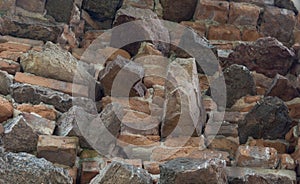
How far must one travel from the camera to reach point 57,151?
2.15 meters

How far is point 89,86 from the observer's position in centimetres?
285

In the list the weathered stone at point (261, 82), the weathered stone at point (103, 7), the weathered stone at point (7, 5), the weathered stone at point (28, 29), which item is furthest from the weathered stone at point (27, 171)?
the weathered stone at point (103, 7)

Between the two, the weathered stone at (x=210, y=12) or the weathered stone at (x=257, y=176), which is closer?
the weathered stone at (x=257, y=176)

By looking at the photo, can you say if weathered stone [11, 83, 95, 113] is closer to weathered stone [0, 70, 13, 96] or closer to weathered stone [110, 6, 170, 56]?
weathered stone [0, 70, 13, 96]

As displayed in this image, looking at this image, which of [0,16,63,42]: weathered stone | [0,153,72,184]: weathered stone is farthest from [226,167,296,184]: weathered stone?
[0,16,63,42]: weathered stone

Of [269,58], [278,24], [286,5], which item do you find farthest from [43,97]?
[286,5]

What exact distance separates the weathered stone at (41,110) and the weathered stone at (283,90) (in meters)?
1.13

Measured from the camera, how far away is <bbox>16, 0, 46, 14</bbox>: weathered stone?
11.4ft

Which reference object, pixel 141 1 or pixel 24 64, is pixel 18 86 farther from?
pixel 141 1

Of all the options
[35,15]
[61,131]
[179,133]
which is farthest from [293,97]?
[35,15]

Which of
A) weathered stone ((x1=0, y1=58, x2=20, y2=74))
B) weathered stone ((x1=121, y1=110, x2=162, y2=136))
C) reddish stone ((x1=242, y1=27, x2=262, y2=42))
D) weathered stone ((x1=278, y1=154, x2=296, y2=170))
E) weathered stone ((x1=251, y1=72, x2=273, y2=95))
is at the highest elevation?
weathered stone ((x1=0, y1=58, x2=20, y2=74))

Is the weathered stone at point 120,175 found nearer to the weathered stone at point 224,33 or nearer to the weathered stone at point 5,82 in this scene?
the weathered stone at point 5,82

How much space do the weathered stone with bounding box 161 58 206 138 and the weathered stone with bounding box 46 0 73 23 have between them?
41.6 inches

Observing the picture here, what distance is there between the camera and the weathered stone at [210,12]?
3.84 metres
